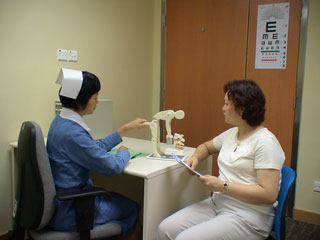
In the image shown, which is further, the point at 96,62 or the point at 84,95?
the point at 96,62

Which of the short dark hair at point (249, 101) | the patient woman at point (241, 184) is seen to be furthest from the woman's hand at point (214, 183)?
the short dark hair at point (249, 101)

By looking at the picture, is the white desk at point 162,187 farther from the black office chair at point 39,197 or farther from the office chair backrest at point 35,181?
the office chair backrest at point 35,181

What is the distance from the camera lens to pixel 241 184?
5.04ft

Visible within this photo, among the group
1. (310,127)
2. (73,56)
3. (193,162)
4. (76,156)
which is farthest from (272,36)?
(76,156)

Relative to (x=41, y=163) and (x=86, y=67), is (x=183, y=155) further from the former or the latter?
(x=86, y=67)

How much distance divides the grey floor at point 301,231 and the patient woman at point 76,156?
1.56m

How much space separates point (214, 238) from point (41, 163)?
86 cm

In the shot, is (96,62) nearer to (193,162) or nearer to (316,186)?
(193,162)

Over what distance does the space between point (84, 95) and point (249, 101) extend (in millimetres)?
846

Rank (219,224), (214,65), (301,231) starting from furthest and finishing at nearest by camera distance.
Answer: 1. (214,65)
2. (301,231)
3. (219,224)

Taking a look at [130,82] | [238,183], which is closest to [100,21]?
[130,82]

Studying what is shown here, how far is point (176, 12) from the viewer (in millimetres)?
3424

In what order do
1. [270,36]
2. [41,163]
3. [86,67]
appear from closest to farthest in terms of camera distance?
[41,163] → [86,67] → [270,36]

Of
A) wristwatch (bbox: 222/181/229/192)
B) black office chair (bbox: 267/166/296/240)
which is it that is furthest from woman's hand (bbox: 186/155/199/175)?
black office chair (bbox: 267/166/296/240)
